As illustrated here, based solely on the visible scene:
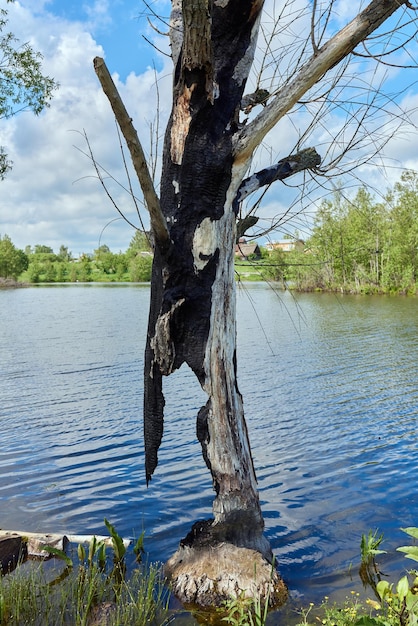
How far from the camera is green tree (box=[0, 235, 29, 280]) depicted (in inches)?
3575

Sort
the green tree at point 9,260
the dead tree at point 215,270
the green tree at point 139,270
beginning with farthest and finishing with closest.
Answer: the green tree at point 9,260 < the green tree at point 139,270 < the dead tree at point 215,270

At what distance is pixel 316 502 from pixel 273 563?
2.32m

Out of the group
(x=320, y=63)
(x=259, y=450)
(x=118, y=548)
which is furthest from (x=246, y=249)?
(x=259, y=450)

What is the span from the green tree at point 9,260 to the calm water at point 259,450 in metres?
77.5

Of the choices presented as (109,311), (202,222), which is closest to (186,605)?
(202,222)

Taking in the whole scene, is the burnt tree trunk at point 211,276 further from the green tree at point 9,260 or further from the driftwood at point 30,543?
the green tree at point 9,260

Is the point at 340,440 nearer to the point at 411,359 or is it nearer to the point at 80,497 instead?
the point at 80,497

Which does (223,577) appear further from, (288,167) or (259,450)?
(259,450)

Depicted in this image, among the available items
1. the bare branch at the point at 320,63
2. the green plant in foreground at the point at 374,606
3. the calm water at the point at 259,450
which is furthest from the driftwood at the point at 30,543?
the bare branch at the point at 320,63

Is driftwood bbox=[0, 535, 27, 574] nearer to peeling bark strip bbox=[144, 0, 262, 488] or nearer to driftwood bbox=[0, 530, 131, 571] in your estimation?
driftwood bbox=[0, 530, 131, 571]

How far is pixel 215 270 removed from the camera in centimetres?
425

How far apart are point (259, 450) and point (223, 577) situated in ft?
15.0

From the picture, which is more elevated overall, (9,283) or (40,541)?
(9,283)

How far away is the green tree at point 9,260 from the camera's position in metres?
90.8
